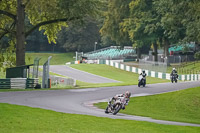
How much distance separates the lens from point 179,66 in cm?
6625

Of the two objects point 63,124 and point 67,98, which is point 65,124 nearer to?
point 63,124

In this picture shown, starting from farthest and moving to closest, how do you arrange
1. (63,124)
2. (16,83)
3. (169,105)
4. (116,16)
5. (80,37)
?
(80,37) → (116,16) → (16,83) → (169,105) → (63,124)

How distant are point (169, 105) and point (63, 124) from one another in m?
12.5

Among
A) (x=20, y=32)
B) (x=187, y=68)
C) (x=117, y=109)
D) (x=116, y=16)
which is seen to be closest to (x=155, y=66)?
(x=187, y=68)

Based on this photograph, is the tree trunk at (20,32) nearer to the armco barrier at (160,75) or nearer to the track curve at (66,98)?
the track curve at (66,98)

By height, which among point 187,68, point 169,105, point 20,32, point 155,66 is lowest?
point 169,105

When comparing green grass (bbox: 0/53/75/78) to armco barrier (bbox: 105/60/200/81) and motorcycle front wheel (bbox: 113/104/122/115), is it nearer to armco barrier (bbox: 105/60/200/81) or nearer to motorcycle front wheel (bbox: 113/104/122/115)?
armco barrier (bbox: 105/60/200/81)

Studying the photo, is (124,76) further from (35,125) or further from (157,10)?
(35,125)

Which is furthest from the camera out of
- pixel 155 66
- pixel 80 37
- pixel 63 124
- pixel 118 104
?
pixel 80 37

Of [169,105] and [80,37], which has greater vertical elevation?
[80,37]

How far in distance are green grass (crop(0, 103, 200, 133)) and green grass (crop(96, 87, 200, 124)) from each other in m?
6.09

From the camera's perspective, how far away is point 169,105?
26.8m

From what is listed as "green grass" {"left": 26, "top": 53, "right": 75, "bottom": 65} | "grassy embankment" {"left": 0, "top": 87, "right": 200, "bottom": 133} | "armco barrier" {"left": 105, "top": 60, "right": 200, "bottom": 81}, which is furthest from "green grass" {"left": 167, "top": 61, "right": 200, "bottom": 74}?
"grassy embankment" {"left": 0, "top": 87, "right": 200, "bottom": 133}

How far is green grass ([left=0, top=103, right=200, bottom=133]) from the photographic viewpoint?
14.1m
